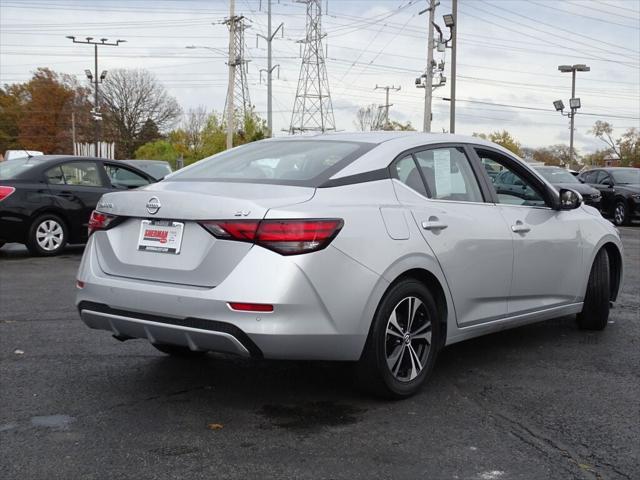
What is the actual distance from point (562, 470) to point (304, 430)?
1.25 metres

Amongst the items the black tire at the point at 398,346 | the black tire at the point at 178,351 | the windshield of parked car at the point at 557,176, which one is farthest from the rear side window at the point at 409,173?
the windshield of parked car at the point at 557,176

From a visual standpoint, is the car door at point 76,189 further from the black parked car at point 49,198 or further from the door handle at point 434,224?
the door handle at point 434,224

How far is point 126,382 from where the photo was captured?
4668 millimetres

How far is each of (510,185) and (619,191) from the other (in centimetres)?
1725

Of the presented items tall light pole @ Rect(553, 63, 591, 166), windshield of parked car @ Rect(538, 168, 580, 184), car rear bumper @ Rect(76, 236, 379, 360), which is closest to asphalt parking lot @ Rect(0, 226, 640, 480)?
car rear bumper @ Rect(76, 236, 379, 360)

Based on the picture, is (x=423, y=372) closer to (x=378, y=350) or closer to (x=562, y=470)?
(x=378, y=350)

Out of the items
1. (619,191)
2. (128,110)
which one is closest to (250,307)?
(619,191)

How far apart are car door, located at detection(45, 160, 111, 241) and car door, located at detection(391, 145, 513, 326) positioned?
7.66 metres

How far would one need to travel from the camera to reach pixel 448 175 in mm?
4902

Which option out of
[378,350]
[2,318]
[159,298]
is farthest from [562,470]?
[2,318]

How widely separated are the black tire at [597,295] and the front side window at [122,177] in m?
7.68

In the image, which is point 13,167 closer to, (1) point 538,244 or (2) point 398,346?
(1) point 538,244

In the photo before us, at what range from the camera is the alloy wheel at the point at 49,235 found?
→ 36.5ft

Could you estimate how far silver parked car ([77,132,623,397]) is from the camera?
374 centimetres
